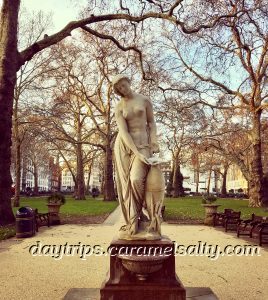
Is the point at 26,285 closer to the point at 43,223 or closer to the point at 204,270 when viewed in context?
the point at 204,270

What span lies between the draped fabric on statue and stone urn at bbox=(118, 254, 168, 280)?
0.48m

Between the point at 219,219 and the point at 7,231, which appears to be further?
the point at 219,219

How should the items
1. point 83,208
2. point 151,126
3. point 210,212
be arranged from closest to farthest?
1. point 151,126
2. point 210,212
3. point 83,208

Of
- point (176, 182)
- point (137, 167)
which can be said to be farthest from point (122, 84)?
point (176, 182)

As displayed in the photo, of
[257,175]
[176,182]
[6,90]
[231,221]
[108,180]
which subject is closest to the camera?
[6,90]

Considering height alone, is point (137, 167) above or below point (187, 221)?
above

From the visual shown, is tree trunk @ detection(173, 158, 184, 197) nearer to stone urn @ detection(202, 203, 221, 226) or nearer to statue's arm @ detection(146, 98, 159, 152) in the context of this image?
stone urn @ detection(202, 203, 221, 226)

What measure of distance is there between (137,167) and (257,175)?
23.3 m

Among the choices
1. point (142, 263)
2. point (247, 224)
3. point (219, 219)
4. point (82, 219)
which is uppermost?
point (142, 263)

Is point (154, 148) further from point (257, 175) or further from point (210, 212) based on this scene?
point (257, 175)

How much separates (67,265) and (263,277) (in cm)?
387

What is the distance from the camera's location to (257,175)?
2614 cm

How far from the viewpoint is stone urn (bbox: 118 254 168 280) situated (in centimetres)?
417

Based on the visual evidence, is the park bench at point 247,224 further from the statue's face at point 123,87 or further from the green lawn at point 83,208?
the green lawn at point 83,208
